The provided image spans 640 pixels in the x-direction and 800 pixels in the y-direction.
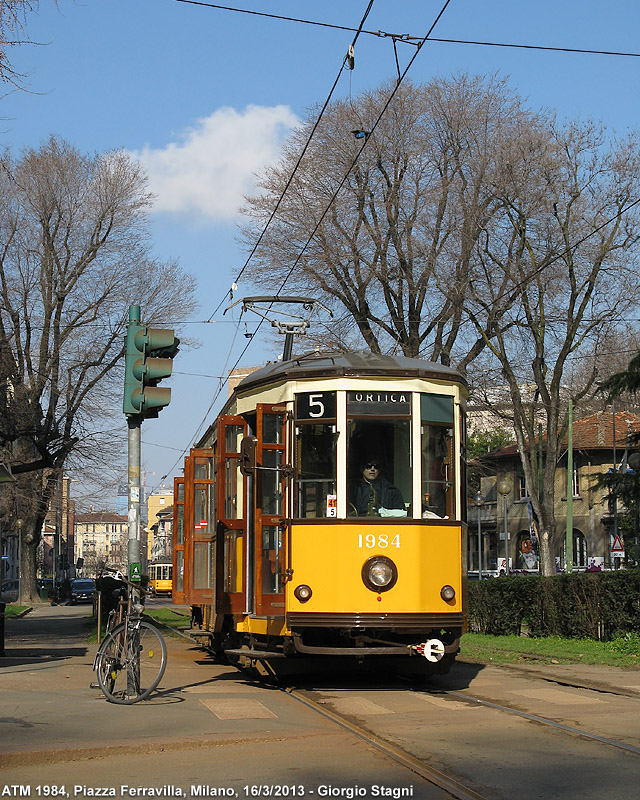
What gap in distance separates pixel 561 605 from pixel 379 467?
9.28 m

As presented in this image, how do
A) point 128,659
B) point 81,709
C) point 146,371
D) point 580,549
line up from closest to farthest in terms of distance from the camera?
point 81,709 < point 128,659 < point 146,371 < point 580,549

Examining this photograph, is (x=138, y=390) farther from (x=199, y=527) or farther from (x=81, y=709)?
(x=199, y=527)

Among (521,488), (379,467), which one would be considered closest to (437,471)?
(379,467)

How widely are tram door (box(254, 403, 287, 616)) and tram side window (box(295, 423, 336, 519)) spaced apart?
0.20 metres

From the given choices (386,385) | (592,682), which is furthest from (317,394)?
(592,682)

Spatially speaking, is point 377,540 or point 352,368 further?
point 352,368

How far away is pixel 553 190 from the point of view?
27.6 m

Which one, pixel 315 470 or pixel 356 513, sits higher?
pixel 315 470

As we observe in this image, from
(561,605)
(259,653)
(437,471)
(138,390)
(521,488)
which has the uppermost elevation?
(521,488)

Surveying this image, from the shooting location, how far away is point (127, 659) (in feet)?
34.7

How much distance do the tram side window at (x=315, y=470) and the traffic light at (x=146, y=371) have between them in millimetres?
1536

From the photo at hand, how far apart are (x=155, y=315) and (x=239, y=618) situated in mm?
23295

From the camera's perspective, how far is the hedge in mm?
17672

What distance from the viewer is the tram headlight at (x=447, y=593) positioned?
11.4m
